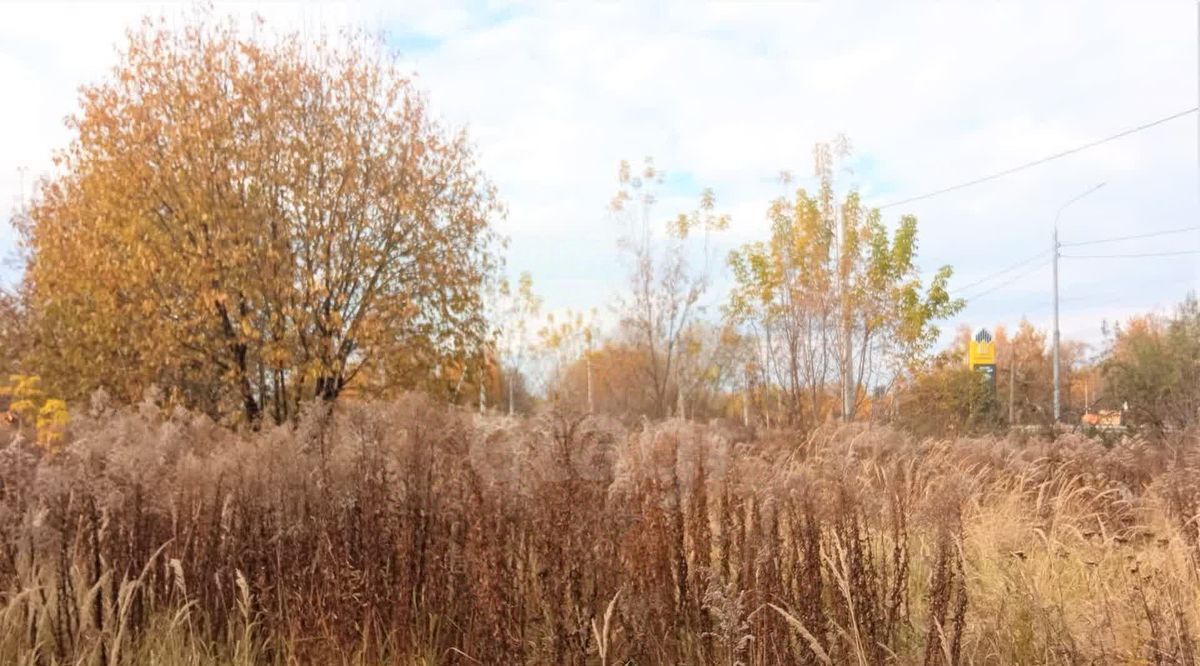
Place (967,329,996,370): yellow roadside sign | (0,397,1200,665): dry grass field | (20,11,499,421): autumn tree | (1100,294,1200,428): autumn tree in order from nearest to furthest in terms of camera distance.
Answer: (0,397,1200,665): dry grass field → (20,11,499,421): autumn tree → (1100,294,1200,428): autumn tree → (967,329,996,370): yellow roadside sign

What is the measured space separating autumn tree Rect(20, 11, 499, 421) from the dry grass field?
6.59 m

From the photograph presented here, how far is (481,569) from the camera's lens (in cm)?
387

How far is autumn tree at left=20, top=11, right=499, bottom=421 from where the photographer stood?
1198 centimetres

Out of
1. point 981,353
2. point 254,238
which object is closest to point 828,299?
point 254,238

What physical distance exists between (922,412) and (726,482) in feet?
36.6

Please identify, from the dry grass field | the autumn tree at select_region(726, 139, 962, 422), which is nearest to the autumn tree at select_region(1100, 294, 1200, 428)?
the autumn tree at select_region(726, 139, 962, 422)

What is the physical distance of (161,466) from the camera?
539 centimetres

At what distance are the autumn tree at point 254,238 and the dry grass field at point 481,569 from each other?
659cm

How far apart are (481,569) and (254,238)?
30.5 ft

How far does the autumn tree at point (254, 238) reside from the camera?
39.3 feet

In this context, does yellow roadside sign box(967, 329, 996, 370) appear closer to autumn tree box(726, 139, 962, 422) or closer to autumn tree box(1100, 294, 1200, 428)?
autumn tree box(1100, 294, 1200, 428)

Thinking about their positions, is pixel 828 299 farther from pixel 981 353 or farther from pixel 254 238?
pixel 981 353

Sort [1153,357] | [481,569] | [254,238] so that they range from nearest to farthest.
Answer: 1. [481,569]
2. [254,238]
3. [1153,357]

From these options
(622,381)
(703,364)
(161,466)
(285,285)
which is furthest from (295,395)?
(622,381)
